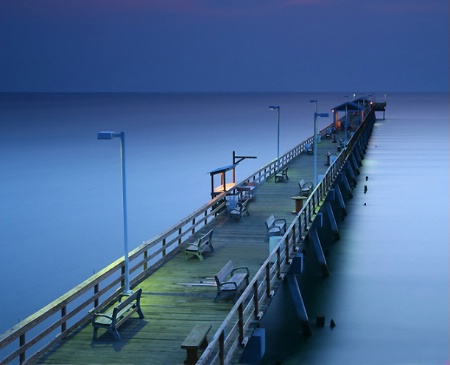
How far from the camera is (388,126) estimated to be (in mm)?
107312

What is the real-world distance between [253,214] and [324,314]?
4448 mm

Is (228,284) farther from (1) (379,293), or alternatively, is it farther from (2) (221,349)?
(1) (379,293)

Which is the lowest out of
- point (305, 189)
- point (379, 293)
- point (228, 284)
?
point (379, 293)

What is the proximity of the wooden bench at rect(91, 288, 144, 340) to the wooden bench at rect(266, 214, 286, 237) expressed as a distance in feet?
20.9

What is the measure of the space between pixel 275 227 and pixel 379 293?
18.9 feet

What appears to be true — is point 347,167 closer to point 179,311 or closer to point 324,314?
point 324,314

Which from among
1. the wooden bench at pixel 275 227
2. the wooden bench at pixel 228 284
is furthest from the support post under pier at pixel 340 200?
the wooden bench at pixel 228 284

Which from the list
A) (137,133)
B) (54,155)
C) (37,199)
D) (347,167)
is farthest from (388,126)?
(37,199)

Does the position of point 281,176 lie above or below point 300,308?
above

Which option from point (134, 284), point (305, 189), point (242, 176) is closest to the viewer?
point (134, 284)

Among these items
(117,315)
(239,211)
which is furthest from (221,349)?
(239,211)

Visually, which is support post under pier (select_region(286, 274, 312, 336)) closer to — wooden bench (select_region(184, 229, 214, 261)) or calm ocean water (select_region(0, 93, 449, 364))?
calm ocean water (select_region(0, 93, 449, 364))

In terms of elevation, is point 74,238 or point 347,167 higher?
point 347,167

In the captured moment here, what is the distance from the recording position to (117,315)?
36.8 feet
